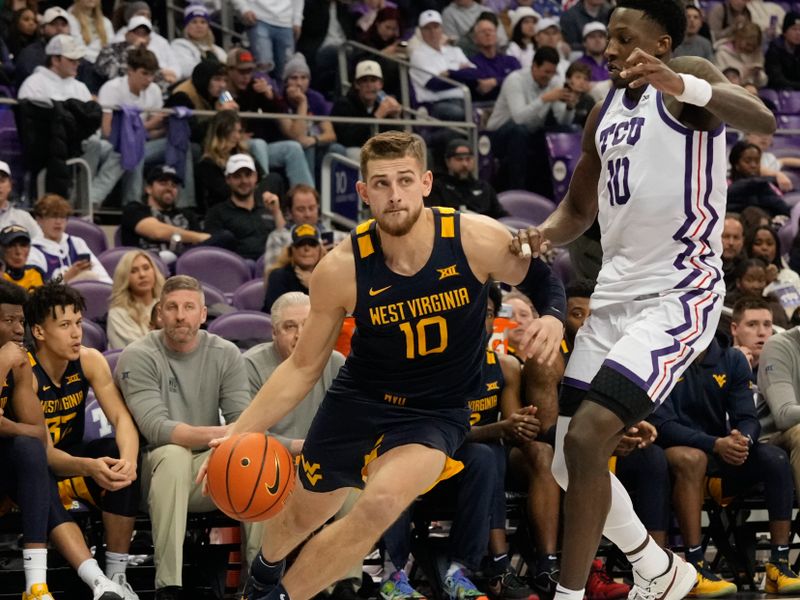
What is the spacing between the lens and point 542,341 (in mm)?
5016

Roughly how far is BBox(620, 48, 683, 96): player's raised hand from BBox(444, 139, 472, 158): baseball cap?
6559 mm

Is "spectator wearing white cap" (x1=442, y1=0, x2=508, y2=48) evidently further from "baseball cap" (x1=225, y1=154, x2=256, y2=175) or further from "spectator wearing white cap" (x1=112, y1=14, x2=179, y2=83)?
"baseball cap" (x1=225, y1=154, x2=256, y2=175)

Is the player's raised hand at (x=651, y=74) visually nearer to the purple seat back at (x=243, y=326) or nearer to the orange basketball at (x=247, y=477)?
the orange basketball at (x=247, y=477)

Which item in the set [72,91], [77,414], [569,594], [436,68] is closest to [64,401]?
[77,414]

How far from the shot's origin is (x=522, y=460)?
7.40 m

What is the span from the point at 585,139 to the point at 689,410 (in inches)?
105

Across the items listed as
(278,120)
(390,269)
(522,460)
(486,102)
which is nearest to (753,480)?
(522,460)

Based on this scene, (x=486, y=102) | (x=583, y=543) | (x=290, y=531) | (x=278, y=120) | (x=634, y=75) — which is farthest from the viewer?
(x=486, y=102)

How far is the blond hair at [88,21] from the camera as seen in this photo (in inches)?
479

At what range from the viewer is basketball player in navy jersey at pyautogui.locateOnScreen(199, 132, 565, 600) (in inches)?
201

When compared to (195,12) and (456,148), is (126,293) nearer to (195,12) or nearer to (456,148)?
(456,148)

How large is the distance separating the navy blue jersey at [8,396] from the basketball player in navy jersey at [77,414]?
0.14 metres

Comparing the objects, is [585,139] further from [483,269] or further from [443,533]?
[443,533]

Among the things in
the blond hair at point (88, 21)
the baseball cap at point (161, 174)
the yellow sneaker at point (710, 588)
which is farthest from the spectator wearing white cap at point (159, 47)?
the yellow sneaker at point (710, 588)
